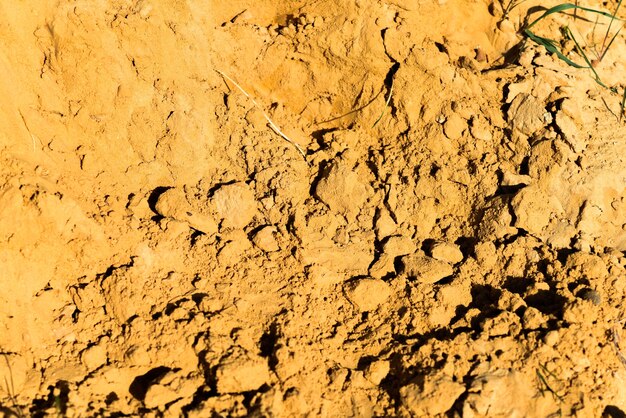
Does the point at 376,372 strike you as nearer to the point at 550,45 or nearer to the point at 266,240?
the point at 266,240

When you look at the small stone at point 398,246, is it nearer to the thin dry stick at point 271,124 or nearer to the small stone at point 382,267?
the small stone at point 382,267

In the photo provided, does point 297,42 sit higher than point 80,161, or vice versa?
point 297,42

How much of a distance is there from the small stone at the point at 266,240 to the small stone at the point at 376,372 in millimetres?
641

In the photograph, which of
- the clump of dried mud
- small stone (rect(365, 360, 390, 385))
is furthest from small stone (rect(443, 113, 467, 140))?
small stone (rect(365, 360, 390, 385))

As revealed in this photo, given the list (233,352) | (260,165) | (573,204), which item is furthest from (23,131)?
(573,204)

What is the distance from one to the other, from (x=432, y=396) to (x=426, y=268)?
2.00ft

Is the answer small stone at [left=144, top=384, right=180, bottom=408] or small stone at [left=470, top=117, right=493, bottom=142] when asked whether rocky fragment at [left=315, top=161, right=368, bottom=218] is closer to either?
small stone at [left=470, top=117, right=493, bottom=142]

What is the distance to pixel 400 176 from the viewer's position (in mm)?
2783

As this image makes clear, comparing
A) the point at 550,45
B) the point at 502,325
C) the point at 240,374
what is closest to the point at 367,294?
the point at 502,325

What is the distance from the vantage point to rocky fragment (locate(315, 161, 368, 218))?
2.67 m

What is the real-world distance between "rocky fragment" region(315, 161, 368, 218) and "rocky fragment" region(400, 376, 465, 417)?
0.85 meters

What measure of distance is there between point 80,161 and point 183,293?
2.37 ft

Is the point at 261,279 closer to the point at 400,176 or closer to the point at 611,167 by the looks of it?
the point at 400,176

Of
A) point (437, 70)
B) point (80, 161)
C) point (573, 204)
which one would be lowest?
point (573, 204)
